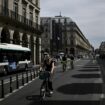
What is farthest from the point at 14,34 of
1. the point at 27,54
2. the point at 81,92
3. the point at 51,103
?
the point at 51,103

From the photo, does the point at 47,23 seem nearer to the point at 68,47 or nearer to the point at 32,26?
the point at 68,47

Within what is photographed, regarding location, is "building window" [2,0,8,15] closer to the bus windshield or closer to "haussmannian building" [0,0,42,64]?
"haussmannian building" [0,0,42,64]

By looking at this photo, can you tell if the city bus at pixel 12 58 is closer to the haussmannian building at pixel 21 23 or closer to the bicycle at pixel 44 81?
the haussmannian building at pixel 21 23

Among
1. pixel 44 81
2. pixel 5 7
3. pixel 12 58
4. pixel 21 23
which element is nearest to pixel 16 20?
pixel 21 23

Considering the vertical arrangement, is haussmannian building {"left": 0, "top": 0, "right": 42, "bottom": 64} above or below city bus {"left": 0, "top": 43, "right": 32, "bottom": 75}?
above

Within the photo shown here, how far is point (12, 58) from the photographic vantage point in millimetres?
37688

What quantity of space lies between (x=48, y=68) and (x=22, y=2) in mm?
45217

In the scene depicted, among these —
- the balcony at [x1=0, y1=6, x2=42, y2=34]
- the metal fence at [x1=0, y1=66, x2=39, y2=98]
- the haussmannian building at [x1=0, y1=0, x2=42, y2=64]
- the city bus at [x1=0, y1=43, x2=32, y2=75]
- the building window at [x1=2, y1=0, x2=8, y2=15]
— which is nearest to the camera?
the metal fence at [x1=0, y1=66, x2=39, y2=98]

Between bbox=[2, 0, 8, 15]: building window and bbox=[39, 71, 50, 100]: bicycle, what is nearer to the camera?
bbox=[39, 71, 50, 100]: bicycle

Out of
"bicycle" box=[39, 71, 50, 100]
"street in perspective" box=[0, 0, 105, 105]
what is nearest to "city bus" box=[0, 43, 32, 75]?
"street in perspective" box=[0, 0, 105, 105]

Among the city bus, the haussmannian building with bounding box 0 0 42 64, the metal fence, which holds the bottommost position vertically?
the metal fence

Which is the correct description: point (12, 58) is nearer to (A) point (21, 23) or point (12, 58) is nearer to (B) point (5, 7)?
(B) point (5, 7)

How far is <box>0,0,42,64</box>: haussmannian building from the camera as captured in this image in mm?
49719

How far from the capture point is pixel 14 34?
5497 cm
